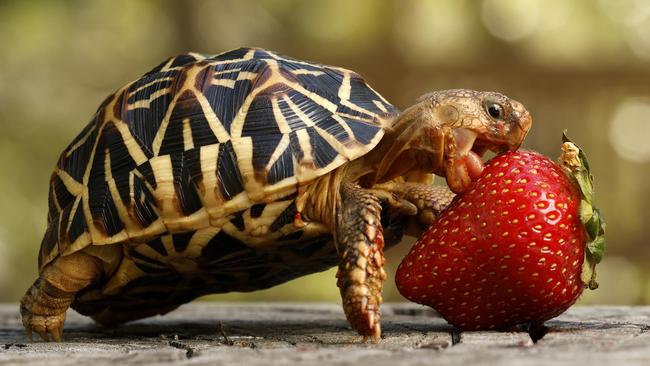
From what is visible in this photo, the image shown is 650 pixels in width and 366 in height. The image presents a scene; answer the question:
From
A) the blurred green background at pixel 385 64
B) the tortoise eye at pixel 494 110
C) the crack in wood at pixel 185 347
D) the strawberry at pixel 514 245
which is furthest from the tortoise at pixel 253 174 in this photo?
the blurred green background at pixel 385 64

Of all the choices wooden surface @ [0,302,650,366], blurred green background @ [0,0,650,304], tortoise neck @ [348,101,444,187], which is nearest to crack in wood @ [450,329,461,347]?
wooden surface @ [0,302,650,366]

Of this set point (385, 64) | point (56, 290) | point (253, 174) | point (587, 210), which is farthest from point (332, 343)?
point (385, 64)

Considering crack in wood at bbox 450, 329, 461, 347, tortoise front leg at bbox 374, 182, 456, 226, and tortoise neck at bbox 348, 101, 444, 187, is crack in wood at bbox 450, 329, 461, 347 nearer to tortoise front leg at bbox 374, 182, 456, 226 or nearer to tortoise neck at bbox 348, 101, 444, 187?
tortoise front leg at bbox 374, 182, 456, 226

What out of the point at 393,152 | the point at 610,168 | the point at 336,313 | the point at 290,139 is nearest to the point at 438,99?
the point at 393,152

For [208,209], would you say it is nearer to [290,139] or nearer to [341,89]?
[290,139]

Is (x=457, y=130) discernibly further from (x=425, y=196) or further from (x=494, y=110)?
(x=425, y=196)
